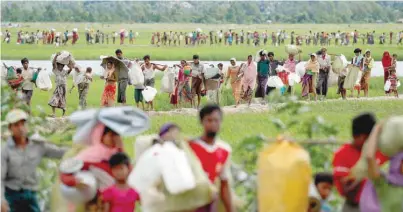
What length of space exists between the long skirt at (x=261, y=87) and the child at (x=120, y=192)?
1763 centimetres

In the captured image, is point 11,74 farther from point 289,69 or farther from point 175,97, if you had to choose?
point 289,69

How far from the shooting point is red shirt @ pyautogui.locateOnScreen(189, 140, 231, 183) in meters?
8.72

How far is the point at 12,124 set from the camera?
30.8ft

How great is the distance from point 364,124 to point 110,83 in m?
14.7

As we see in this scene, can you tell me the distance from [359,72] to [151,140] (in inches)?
766

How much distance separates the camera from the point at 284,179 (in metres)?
8.55

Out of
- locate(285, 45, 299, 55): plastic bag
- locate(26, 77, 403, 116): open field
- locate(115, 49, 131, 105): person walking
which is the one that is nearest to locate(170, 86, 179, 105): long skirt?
locate(26, 77, 403, 116): open field

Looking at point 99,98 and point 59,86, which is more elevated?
point 59,86

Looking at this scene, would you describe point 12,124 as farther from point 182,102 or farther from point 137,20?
point 137,20

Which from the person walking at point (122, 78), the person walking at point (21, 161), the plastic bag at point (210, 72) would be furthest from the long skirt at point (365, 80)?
the person walking at point (21, 161)

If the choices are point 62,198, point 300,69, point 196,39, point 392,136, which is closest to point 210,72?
point 300,69

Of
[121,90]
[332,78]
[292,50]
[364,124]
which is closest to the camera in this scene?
[364,124]

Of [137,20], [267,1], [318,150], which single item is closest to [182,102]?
[318,150]

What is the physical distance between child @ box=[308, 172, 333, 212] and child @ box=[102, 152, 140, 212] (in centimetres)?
131
